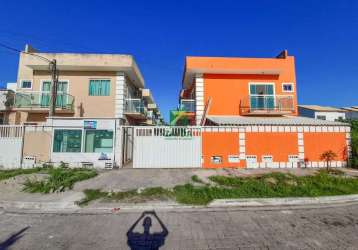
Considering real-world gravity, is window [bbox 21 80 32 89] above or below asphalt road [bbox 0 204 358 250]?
above

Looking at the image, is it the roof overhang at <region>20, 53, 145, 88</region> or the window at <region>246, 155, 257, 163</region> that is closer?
the window at <region>246, 155, 257, 163</region>

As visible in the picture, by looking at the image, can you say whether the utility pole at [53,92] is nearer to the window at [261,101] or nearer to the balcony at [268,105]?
the balcony at [268,105]

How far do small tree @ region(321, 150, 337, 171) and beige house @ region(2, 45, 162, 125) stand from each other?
552 inches

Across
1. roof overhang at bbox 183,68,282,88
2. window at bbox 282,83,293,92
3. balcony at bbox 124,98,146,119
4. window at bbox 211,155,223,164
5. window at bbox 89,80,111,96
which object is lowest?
window at bbox 211,155,223,164

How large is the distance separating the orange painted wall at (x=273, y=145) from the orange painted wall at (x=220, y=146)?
93 cm

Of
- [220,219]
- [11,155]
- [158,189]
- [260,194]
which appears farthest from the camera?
[11,155]

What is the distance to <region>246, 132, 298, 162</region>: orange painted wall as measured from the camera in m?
12.3

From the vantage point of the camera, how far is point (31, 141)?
12188 millimetres

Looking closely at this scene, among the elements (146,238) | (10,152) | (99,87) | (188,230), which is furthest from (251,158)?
(10,152)

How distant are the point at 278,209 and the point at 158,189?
4.24 meters

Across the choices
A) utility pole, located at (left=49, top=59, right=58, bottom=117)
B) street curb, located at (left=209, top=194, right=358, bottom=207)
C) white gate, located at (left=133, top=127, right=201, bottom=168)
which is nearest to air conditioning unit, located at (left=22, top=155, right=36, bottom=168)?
utility pole, located at (left=49, top=59, right=58, bottom=117)

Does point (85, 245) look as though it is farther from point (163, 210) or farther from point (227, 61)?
point (227, 61)

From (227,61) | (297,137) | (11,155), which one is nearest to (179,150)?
(297,137)

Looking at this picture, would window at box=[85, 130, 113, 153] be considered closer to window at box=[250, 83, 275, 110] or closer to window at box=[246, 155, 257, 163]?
window at box=[246, 155, 257, 163]
